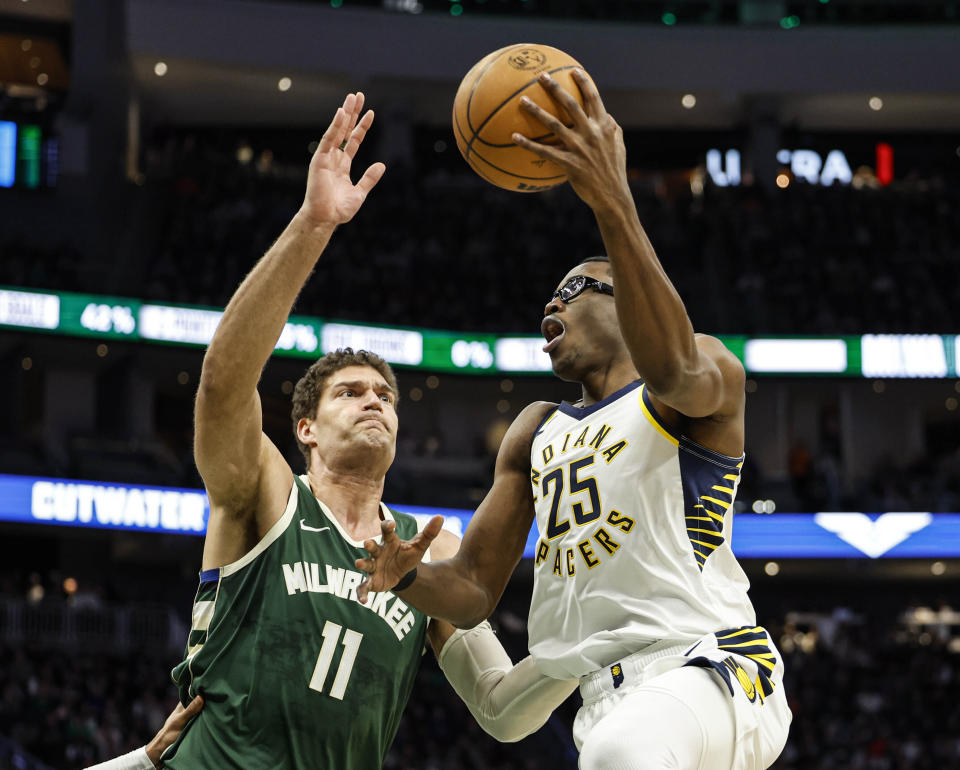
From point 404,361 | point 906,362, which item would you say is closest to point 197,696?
point 404,361

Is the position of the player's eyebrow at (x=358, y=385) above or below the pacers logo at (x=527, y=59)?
below

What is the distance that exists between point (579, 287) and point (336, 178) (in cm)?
99

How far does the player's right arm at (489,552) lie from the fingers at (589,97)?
1367mm

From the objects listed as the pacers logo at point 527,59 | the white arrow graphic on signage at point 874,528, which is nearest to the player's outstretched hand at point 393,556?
the pacers logo at point 527,59

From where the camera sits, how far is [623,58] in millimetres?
31047

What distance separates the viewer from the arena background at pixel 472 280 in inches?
862

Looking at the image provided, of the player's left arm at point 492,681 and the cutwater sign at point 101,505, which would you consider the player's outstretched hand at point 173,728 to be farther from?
the cutwater sign at point 101,505

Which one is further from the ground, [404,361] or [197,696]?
[404,361]

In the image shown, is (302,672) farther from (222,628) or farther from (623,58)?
(623,58)

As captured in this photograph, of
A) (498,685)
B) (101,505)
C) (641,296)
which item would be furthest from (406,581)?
(101,505)

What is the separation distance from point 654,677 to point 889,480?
22987 millimetres

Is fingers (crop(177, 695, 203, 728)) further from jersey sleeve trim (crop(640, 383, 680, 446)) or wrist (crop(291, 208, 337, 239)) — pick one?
jersey sleeve trim (crop(640, 383, 680, 446))

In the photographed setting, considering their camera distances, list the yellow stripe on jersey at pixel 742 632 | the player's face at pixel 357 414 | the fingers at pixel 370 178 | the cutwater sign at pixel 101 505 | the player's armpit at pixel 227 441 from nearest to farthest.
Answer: the yellow stripe on jersey at pixel 742 632 < the player's armpit at pixel 227 441 < the fingers at pixel 370 178 < the player's face at pixel 357 414 < the cutwater sign at pixel 101 505

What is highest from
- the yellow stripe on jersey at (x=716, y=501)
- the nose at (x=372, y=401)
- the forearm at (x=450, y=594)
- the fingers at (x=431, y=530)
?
the nose at (x=372, y=401)
